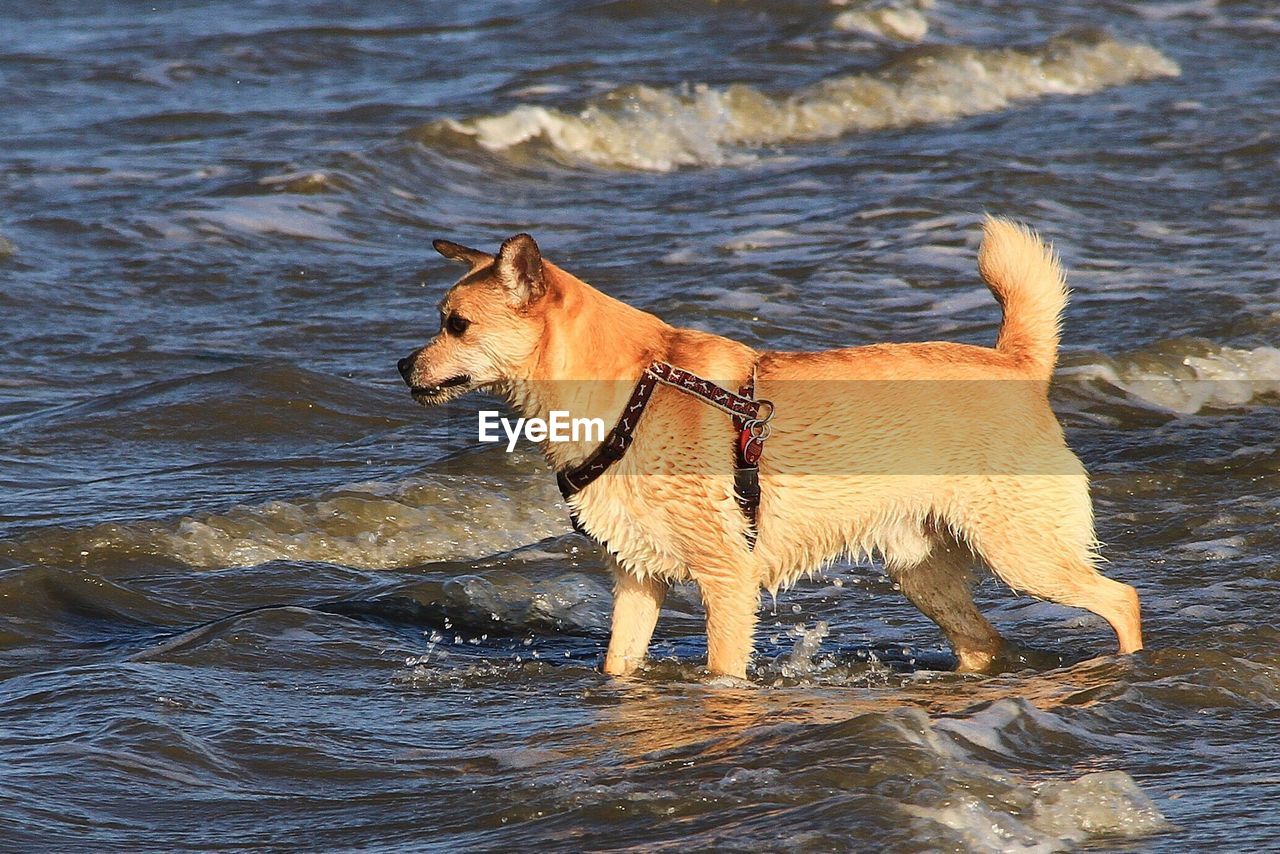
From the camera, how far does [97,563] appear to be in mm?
6809

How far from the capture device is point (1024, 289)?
5.70 m

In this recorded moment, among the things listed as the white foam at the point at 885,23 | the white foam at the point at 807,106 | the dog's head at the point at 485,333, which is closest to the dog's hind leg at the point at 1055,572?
the dog's head at the point at 485,333

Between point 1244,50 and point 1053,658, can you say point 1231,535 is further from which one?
point 1244,50

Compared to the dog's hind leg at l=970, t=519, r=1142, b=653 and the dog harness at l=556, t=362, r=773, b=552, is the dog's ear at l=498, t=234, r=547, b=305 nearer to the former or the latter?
the dog harness at l=556, t=362, r=773, b=552

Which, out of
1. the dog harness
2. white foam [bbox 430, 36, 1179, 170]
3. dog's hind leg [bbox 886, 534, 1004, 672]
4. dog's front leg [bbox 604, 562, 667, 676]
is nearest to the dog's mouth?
the dog harness

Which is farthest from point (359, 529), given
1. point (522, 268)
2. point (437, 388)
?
point (522, 268)

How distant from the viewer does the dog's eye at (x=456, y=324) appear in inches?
217

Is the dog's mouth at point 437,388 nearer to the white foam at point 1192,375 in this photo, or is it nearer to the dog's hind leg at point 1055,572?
the dog's hind leg at point 1055,572

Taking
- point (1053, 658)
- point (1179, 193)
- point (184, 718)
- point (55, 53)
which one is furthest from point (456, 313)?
point (55, 53)

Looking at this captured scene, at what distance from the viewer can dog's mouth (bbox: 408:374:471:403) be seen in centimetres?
558

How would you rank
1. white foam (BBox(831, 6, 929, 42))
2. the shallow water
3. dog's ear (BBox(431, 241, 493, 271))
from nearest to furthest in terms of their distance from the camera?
the shallow water
dog's ear (BBox(431, 241, 493, 271))
white foam (BBox(831, 6, 929, 42))

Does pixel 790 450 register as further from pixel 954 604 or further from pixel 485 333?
pixel 485 333

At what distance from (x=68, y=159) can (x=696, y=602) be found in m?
9.05

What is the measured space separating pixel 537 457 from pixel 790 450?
2.86 metres
